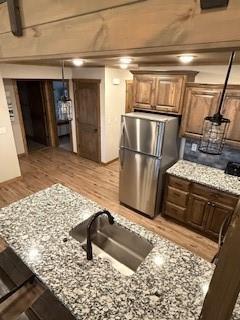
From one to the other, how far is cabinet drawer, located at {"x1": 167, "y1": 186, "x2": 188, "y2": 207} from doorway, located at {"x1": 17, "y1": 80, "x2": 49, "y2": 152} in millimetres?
4760

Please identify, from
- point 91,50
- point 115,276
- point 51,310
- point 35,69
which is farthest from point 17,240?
point 35,69

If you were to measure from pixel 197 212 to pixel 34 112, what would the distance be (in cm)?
589

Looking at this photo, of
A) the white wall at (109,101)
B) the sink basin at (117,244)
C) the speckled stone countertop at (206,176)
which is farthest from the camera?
the white wall at (109,101)

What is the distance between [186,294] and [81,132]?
15.7 ft

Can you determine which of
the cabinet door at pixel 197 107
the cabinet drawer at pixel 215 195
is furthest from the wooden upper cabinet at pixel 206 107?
the cabinet drawer at pixel 215 195

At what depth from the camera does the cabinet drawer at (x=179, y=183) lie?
290 centimetres

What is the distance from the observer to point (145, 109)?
3.36m

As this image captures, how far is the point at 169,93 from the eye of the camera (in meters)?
3.00

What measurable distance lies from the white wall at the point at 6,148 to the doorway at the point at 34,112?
2.05 m

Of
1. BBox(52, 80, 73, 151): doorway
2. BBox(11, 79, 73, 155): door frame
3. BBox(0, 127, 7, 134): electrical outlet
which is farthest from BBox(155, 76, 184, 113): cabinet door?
BBox(52, 80, 73, 151): doorway

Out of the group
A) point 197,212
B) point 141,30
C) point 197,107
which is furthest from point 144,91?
point 141,30

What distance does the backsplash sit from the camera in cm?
293

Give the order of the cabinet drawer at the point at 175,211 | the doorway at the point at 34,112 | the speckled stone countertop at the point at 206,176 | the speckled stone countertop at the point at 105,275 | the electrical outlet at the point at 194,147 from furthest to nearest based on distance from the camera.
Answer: the doorway at the point at 34,112 → the electrical outlet at the point at 194,147 → the cabinet drawer at the point at 175,211 → the speckled stone countertop at the point at 206,176 → the speckled stone countertop at the point at 105,275

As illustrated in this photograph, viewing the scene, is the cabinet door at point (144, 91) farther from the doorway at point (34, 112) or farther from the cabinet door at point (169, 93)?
the doorway at point (34, 112)
